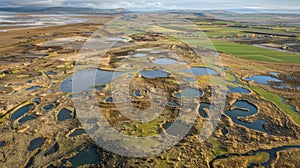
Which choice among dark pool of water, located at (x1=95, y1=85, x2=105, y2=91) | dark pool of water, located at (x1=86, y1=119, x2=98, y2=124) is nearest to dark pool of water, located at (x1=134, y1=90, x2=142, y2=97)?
dark pool of water, located at (x1=95, y1=85, x2=105, y2=91)

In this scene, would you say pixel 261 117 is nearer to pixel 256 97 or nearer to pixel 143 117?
pixel 256 97

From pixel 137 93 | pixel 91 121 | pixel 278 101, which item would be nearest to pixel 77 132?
pixel 91 121

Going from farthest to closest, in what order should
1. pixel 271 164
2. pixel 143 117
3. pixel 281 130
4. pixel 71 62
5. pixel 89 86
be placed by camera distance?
pixel 71 62 < pixel 89 86 < pixel 143 117 < pixel 281 130 < pixel 271 164

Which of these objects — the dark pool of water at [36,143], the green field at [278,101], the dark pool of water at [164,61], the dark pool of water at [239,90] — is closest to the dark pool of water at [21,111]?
the dark pool of water at [36,143]

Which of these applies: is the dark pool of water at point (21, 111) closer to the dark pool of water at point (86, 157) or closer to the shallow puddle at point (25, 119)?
the shallow puddle at point (25, 119)

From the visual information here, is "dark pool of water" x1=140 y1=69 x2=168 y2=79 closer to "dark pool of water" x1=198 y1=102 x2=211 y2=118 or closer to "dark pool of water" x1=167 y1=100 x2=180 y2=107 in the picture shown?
"dark pool of water" x1=167 y1=100 x2=180 y2=107

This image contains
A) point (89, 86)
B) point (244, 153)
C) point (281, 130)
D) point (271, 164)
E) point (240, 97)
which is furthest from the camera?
point (89, 86)

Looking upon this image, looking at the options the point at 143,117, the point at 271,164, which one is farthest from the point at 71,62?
the point at 271,164
